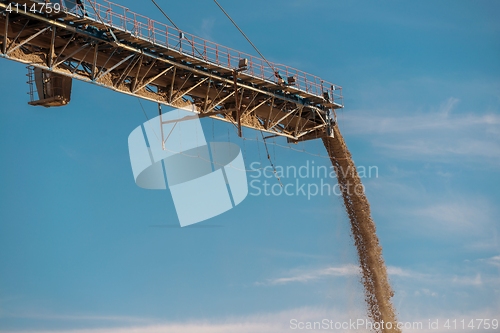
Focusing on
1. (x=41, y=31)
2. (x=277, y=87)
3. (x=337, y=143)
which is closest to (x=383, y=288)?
(x=337, y=143)

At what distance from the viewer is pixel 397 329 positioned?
47719mm

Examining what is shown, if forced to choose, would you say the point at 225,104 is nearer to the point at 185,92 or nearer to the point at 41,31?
the point at 185,92

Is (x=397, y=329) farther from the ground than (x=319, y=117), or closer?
closer

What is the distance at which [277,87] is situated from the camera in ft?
141

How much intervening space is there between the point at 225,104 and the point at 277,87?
248 centimetres

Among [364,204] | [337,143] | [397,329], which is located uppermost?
[337,143]

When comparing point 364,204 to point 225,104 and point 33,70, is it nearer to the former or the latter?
point 225,104

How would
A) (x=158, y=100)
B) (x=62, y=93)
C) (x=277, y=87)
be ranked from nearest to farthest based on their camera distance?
(x=62, y=93) → (x=158, y=100) → (x=277, y=87)

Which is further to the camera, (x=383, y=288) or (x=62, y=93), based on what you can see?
(x=383, y=288)

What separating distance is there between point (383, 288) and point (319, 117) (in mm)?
9252

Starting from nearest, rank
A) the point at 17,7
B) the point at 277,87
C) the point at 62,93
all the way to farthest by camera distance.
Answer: the point at 17,7, the point at 62,93, the point at 277,87

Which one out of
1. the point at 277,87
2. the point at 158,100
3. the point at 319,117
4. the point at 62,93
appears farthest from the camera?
the point at 319,117

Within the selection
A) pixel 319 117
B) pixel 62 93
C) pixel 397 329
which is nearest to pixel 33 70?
pixel 62 93

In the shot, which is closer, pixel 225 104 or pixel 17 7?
pixel 17 7
